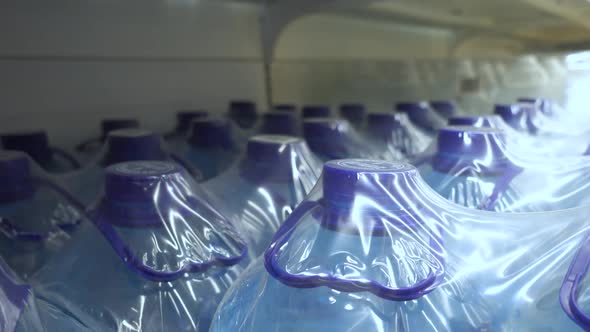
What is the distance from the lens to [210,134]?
97cm

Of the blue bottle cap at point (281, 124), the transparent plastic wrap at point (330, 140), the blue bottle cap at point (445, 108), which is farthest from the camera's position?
the blue bottle cap at point (445, 108)

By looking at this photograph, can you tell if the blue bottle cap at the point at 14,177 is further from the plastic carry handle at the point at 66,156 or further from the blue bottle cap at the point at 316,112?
the blue bottle cap at the point at 316,112

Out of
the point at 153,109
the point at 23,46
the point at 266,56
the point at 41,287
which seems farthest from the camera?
the point at 266,56

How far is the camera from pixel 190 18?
1277 mm

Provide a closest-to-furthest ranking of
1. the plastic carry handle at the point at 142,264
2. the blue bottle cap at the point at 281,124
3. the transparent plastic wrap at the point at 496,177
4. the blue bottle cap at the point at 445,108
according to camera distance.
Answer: the plastic carry handle at the point at 142,264, the transparent plastic wrap at the point at 496,177, the blue bottle cap at the point at 281,124, the blue bottle cap at the point at 445,108

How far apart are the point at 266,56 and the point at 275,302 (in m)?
1.13

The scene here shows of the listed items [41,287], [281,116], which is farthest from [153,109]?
[41,287]

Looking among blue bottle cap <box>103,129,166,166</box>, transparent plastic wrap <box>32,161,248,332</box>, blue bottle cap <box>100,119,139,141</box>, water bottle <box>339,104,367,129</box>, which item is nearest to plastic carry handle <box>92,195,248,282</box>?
transparent plastic wrap <box>32,161,248,332</box>

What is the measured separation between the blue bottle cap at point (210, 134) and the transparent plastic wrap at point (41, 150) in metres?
0.24

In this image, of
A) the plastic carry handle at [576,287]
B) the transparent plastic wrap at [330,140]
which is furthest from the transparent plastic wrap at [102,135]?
the plastic carry handle at [576,287]

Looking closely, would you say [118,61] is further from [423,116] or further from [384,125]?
[423,116]

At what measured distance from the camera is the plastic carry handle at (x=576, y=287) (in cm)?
35

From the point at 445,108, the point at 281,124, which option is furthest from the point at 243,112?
the point at 445,108

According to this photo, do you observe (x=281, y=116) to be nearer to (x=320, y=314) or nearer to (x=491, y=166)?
(x=491, y=166)
